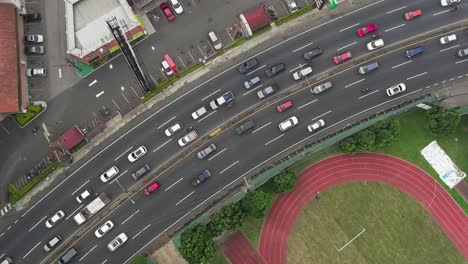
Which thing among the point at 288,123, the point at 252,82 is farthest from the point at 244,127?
the point at 252,82

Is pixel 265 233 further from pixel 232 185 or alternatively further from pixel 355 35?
pixel 355 35

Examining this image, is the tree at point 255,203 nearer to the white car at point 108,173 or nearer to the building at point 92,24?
the white car at point 108,173

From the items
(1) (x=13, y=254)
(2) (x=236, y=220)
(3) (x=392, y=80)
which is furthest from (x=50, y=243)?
(3) (x=392, y=80)

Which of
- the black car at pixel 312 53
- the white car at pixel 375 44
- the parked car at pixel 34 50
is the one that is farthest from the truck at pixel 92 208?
the white car at pixel 375 44

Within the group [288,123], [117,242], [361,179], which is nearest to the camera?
[117,242]

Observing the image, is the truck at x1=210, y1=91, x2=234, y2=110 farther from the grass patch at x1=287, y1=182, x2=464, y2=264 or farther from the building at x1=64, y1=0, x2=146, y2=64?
the grass patch at x1=287, y1=182, x2=464, y2=264

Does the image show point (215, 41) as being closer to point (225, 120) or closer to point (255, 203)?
point (225, 120)

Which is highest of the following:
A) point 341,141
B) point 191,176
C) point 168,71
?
point 168,71
